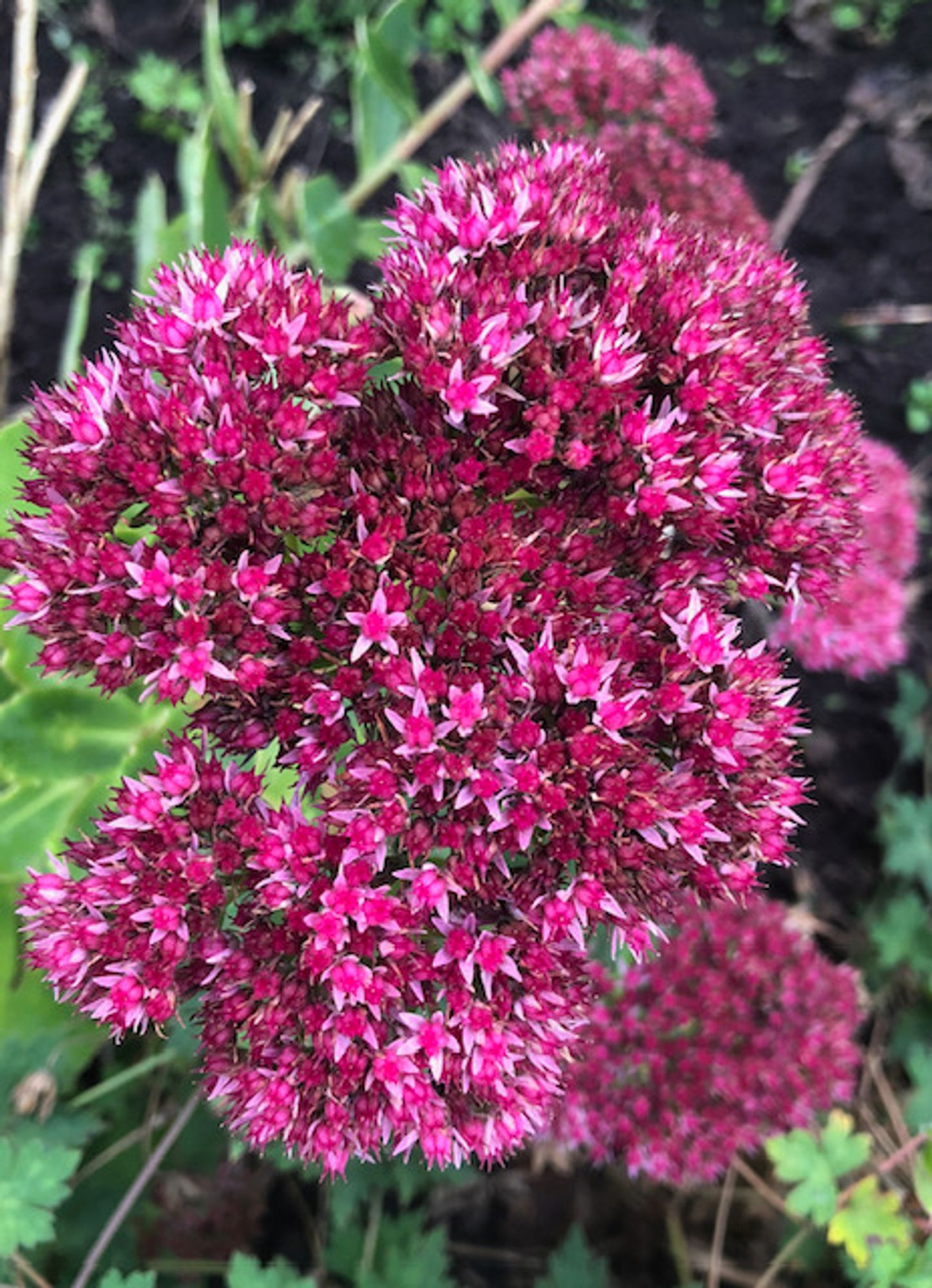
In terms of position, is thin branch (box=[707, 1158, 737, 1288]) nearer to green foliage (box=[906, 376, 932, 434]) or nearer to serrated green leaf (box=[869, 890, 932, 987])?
serrated green leaf (box=[869, 890, 932, 987])

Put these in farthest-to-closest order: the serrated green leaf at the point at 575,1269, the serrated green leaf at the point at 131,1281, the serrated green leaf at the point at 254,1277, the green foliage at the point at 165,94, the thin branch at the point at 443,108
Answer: the green foliage at the point at 165,94
the thin branch at the point at 443,108
the serrated green leaf at the point at 575,1269
the serrated green leaf at the point at 254,1277
the serrated green leaf at the point at 131,1281

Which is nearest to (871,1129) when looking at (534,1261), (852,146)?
(534,1261)

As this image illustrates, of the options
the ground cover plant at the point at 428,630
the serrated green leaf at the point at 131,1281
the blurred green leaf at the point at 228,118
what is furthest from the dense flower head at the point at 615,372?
the serrated green leaf at the point at 131,1281

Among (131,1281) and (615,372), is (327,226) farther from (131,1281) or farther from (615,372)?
(131,1281)

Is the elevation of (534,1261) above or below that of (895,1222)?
below

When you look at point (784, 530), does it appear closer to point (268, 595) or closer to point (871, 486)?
point (871, 486)

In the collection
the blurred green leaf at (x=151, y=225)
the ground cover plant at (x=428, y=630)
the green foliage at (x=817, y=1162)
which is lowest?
the green foliage at (x=817, y=1162)

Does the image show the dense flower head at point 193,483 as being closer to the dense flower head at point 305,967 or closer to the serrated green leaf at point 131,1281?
the dense flower head at point 305,967
